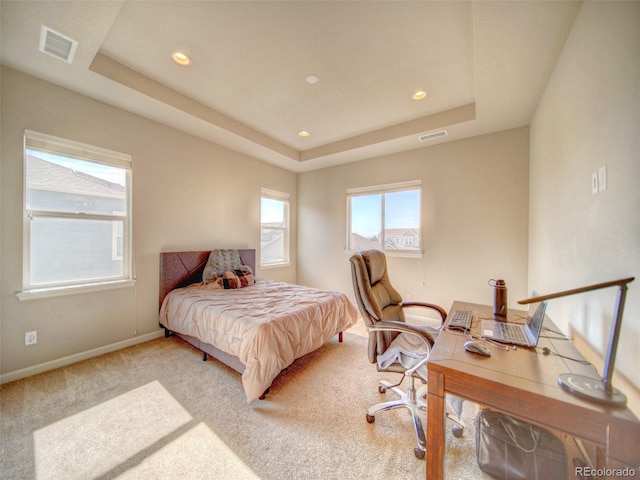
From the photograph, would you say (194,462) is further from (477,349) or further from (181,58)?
(181,58)

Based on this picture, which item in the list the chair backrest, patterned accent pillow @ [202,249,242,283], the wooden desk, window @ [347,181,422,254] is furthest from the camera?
window @ [347,181,422,254]

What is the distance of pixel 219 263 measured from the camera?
3.45 m

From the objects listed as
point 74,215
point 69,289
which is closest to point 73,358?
point 69,289

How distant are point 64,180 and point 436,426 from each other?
143 inches

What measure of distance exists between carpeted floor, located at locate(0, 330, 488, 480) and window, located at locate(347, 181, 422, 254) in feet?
6.98

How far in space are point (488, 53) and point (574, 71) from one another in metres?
0.55

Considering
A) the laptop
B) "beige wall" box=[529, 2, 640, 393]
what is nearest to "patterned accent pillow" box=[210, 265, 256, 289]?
the laptop

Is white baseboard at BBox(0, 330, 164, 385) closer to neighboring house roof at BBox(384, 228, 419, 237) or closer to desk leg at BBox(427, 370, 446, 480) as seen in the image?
desk leg at BBox(427, 370, 446, 480)

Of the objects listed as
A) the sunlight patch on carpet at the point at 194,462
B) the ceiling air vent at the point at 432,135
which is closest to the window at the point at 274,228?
the ceiling air vent at the point at 432,135

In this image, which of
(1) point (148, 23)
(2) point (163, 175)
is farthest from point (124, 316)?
(1) point (148, 23)

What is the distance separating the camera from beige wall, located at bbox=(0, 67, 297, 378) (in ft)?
6.89

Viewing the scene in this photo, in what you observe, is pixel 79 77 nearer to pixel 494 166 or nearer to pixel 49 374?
pixel 49 374

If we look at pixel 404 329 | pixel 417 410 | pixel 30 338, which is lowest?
pixel 417 410

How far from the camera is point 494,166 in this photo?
10.1 feet
